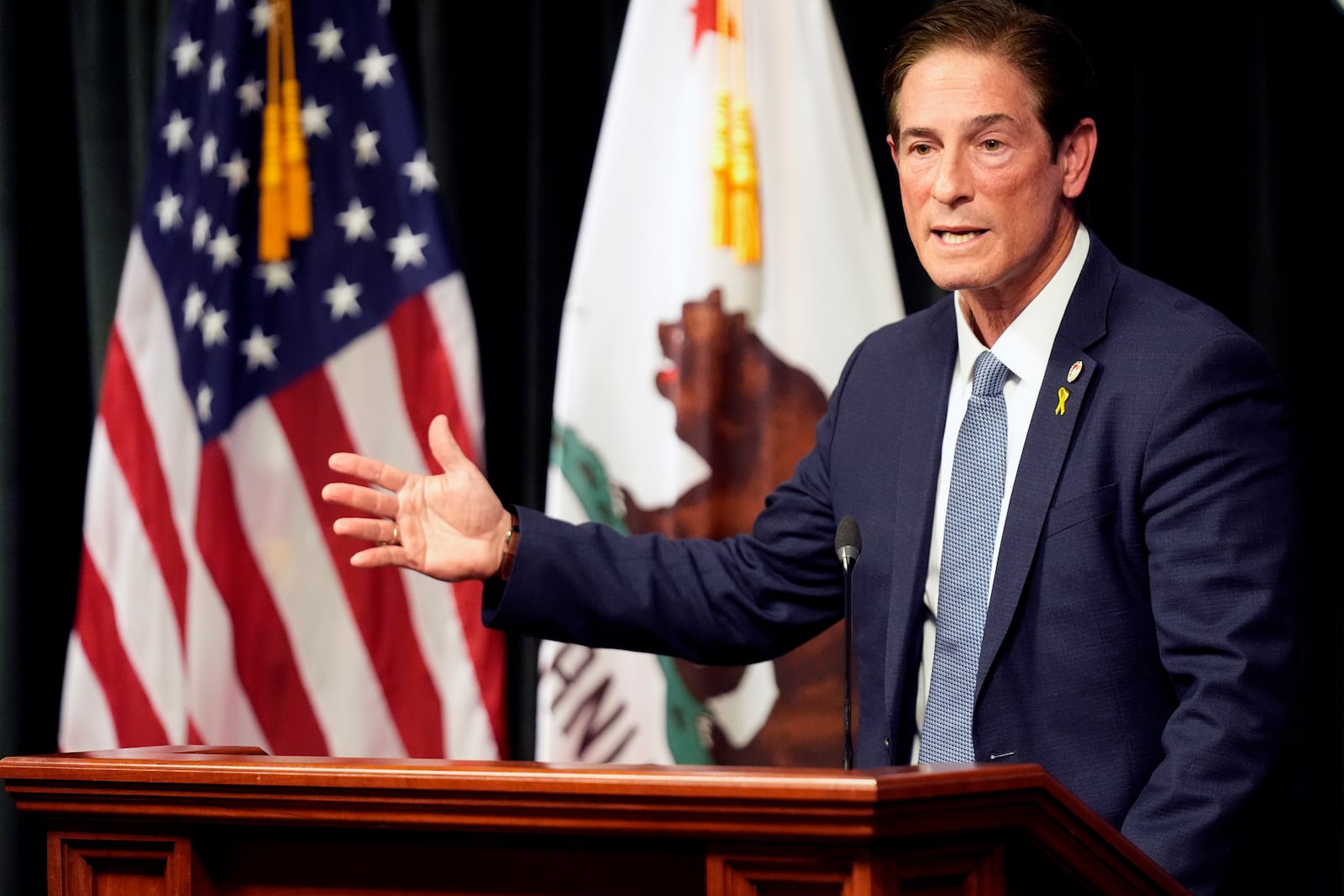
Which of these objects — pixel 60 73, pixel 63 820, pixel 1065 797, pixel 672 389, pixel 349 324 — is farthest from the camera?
pixel 60 73

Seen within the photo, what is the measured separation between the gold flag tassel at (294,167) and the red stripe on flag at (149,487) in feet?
1.80

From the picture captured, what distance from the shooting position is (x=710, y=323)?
9.80 feet

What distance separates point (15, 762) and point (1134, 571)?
136 cm

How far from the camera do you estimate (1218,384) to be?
1878 millimetres

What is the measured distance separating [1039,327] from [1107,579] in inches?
16.2

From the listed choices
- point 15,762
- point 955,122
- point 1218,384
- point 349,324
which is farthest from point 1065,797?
point 349,324

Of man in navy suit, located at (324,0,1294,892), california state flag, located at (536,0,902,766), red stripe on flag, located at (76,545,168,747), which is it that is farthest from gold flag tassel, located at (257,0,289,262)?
man in navy suit, located at (324,0,1294,892)

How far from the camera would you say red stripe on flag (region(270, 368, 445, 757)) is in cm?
319

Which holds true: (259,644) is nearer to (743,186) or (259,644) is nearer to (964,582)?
(743,186)

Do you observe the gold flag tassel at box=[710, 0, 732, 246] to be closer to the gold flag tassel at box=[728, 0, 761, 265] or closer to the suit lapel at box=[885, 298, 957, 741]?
the gold flag tassel at box=[728, 0, 761, 265]

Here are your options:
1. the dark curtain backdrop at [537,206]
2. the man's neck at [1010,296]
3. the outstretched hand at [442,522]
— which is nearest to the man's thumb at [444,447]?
the outstretched hand at [442,522]

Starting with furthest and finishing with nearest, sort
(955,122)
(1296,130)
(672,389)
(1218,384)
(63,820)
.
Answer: (672,389) → (1296,130) → (955,122) → (1218,384) → (63,820)

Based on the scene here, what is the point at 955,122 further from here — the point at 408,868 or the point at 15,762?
the point at 15,762

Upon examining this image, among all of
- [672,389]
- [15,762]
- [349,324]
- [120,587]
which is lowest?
[15,762]
